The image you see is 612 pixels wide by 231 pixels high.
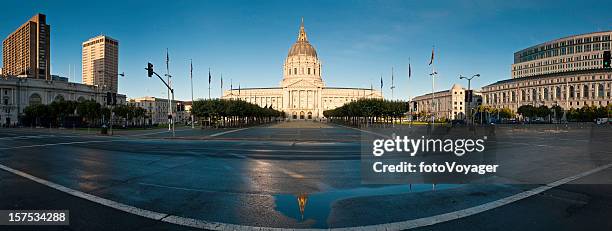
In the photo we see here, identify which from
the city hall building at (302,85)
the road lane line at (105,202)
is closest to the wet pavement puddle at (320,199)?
the road lane line at (105,202)

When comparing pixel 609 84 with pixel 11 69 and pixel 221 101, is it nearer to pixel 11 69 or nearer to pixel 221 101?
pixel 221 101

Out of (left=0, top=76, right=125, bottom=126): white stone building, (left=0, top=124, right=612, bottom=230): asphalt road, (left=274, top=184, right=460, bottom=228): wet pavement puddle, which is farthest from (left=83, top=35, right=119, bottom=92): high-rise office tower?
(left=274, top=184, right=460, bottom=228): wet pavement puddle

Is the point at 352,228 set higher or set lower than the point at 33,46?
lower

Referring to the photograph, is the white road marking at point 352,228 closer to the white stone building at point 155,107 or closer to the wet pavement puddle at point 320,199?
the wet pavement puddle at point 320,199

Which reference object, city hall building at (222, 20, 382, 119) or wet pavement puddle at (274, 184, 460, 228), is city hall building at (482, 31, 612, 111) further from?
wet pavement puddle at (274, 184, 460, 228)

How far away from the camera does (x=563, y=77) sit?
127 m

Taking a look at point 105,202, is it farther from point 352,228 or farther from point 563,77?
point 563,77

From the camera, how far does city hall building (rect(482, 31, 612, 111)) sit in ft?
393

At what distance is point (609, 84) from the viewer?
11731cm

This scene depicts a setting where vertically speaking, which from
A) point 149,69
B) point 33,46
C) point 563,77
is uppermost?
point 33,46

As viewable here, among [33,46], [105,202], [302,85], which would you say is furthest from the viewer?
[302,85]

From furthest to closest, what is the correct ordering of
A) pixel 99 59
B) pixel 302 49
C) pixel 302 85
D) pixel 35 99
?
pixel 302 49 < pixel 302 85 < pixel 99 59 < pixel 35 99

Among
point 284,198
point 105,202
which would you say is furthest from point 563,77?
point 105,202

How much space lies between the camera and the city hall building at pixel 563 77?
120 m
